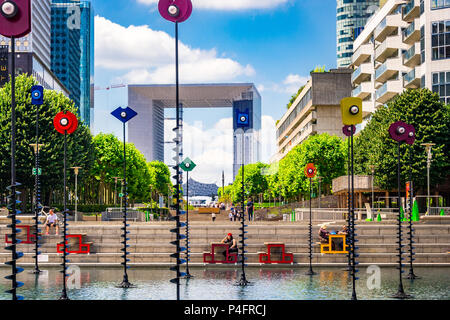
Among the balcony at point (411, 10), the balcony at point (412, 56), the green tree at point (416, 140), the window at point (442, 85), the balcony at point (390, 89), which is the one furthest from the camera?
the balcony at point (390, 89)

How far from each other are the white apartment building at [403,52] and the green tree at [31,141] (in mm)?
38025

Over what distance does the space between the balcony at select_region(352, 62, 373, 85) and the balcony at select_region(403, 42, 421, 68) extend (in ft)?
54.0

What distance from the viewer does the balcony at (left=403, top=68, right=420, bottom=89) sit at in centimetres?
7388

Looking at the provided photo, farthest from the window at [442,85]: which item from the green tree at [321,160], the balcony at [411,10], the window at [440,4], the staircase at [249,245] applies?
the staircase at [249,245]

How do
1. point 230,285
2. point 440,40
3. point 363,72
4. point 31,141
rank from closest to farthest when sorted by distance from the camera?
point 230,285 → point 31,141 → point 440,40 → point 363,72

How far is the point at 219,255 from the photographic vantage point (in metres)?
32.2

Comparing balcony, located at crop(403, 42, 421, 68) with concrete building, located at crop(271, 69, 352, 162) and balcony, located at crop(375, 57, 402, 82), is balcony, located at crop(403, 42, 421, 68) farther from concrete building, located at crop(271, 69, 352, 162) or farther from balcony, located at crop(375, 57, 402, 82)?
concrete building, located at crop(271, 69, 352, 162)

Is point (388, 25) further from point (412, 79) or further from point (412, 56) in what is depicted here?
point (412, 79)

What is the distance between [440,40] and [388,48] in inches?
596

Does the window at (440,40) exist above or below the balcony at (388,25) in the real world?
below

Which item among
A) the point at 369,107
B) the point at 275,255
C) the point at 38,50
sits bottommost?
the point at 275,255

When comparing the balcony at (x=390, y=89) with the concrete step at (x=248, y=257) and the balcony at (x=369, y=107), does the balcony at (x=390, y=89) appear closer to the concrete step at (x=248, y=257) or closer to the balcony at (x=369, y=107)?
the balcony at (x=369, y=107)

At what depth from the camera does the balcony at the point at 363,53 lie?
9694 centimetres

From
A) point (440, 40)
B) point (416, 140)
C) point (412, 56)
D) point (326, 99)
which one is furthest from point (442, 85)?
point (326, 99)
